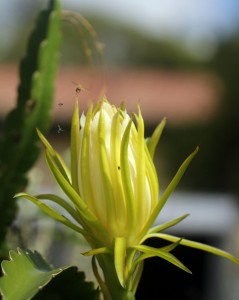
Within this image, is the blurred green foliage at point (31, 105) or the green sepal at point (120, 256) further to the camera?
the blurred green foliage at point (31, 105)

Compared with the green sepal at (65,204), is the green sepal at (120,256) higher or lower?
lower

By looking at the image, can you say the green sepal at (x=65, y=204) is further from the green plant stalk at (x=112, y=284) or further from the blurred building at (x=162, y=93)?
the blurred building at (x=162, y=93)

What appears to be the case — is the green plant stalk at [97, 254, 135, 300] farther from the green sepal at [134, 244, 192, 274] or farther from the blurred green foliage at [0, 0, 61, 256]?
the blurred green foliage at [0, 0, 61, 256]

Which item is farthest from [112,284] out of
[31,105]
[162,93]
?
[162,93]

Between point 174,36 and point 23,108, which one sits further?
point 174,36

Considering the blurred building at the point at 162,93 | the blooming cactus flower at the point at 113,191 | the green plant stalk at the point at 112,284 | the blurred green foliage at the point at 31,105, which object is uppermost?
the blurred building at the point at 162,93

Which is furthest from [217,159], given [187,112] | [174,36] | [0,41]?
[0,41]

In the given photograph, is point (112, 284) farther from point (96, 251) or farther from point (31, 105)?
point (31, 105)

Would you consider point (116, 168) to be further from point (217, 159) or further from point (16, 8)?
point (16, 8)

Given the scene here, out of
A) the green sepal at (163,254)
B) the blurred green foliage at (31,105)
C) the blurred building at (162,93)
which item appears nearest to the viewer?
the green sepal at (163,254)

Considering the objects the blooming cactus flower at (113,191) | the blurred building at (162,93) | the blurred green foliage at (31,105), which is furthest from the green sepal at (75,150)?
the blurred building at (162,93)
